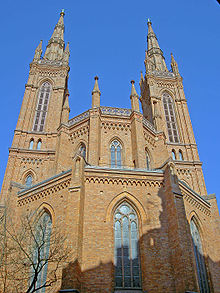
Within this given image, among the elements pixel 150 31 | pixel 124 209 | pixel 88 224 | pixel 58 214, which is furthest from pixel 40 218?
pixel 150 31

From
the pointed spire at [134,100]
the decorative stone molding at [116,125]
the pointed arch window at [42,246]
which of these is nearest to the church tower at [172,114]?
the pointed spire at [134,100]

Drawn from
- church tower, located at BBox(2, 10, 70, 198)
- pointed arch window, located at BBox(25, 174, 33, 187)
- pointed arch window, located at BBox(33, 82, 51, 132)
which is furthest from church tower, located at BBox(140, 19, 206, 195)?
pointed arch window, located at BBox(25, 174, 33, 187)

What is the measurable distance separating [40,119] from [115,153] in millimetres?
11666

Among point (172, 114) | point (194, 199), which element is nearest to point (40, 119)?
point (172, 114)

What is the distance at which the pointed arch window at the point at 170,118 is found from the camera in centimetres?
3303

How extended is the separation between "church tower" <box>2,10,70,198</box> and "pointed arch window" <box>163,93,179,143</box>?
39.3 feet

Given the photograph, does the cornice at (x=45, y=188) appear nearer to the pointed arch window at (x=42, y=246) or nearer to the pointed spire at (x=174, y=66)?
the pointed arch window at (x=42, y=246)

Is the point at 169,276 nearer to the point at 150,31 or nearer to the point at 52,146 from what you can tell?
the point at 52,146

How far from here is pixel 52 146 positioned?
2903 cm

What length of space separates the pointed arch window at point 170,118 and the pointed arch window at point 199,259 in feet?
55.1

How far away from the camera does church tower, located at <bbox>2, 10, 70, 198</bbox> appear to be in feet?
88.5

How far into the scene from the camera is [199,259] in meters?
16.0

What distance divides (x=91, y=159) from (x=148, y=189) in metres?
7.20

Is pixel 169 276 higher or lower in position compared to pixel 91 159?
lower
